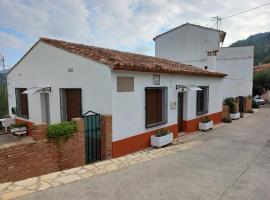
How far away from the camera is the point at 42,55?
10.3 metres

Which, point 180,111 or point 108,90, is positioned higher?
point 108,90

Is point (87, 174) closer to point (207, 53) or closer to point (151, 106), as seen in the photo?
point (151, 106)

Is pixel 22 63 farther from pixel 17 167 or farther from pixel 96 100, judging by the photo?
pixel 17 167

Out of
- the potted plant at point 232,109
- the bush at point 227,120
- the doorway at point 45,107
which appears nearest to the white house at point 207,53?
the potted plant at point 232,109

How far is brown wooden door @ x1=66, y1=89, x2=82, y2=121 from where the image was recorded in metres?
8.88

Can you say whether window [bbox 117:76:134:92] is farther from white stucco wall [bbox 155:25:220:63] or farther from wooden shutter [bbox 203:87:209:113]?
white stucco wall [bbox 155:25:220:63]

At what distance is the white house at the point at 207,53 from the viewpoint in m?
22.1

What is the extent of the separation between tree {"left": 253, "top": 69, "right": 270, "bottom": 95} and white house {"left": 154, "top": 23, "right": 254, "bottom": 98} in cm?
1153

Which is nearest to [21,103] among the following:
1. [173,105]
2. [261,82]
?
[173,105]

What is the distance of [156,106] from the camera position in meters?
9.84

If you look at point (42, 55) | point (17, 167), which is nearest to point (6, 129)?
point (42, 55)

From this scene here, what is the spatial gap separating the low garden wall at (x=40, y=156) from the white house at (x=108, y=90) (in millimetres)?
1439

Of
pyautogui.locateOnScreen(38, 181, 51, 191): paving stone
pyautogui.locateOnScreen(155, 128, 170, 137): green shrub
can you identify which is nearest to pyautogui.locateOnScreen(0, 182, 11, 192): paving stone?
pyautogui.locateOnScreen(38, 181, 51, 191): paving stone

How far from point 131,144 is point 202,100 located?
7.15 m
